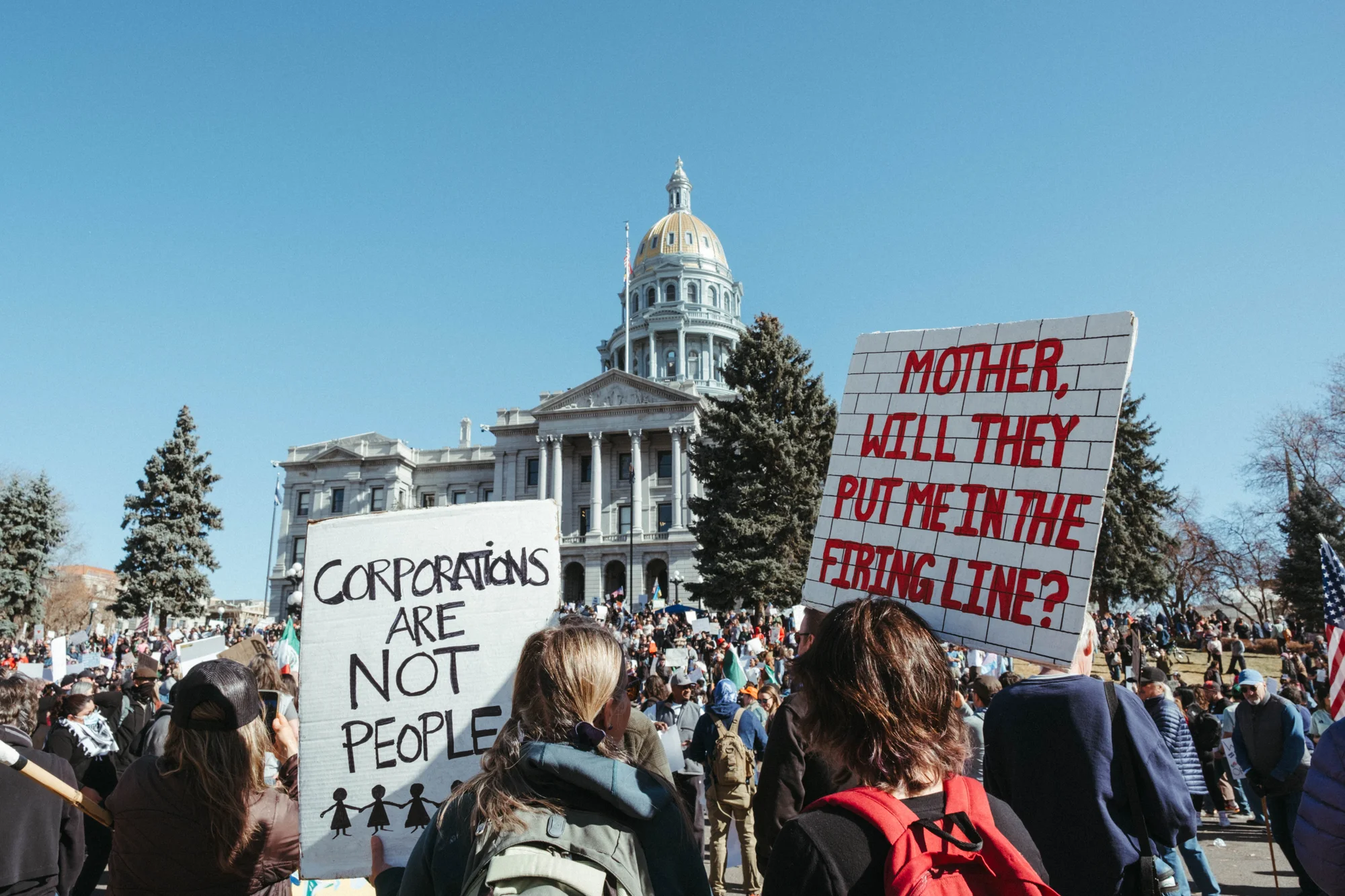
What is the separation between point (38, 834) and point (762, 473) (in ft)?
104

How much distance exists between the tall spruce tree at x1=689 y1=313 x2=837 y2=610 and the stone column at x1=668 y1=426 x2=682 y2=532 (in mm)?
22560

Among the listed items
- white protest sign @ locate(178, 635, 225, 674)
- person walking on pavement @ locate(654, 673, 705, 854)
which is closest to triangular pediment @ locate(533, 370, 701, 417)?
white protest sign @ locate(178, 635, 225, 674)

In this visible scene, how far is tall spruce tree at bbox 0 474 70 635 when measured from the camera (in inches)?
1635

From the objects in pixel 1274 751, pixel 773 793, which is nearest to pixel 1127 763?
pixel 773 793

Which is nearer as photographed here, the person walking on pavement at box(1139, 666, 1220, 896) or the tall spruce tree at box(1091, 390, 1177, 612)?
the person walking on pavement at box(1139, 666, 1220, 896)

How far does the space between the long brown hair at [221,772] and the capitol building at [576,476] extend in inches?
1949

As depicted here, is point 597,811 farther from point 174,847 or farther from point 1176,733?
point 1176,733

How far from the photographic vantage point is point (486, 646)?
3021 mm

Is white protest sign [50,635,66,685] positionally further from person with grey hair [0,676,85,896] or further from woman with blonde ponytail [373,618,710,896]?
woman with blonde ponytail [373,618,710,896]

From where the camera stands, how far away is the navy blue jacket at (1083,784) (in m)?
3.10

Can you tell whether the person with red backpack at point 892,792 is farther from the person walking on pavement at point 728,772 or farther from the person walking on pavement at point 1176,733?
the person walking on pavement at point 728,772

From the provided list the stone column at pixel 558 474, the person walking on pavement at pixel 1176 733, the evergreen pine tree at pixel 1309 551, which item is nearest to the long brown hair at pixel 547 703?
the person walking on pavement at pixel 1176 733

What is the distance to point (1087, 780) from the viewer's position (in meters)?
3.13

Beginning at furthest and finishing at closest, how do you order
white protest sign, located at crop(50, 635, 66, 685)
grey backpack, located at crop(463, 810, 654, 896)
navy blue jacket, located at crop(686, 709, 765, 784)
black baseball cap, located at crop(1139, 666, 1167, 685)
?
1. white protest sign, located at crop(50, 635, 66, 685)
2. navy blue jacket, located at crop(686, 709, 765, 784)
3. black baseball cap, located at crop(1139, 666, 1167, 685)
4. grey backpack, located at crop(463, 810, 654, 896)
